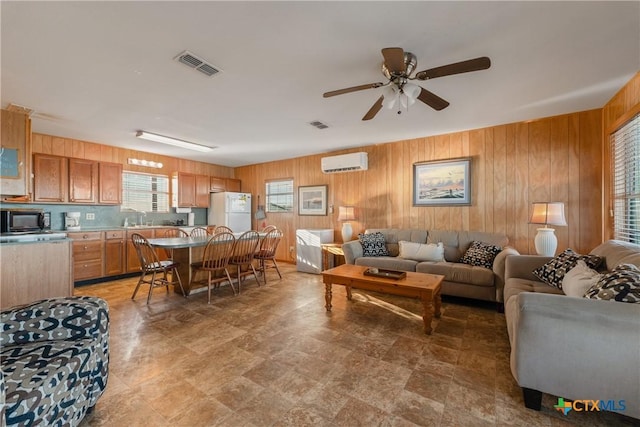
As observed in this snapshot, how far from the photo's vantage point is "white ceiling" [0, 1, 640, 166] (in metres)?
1.69

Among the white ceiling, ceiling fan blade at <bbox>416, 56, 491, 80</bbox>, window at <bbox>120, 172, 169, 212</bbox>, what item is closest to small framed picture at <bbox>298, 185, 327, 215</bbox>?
the white ceiling

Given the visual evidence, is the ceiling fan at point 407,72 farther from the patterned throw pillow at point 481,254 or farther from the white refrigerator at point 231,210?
the white refrigerator at point 231,210

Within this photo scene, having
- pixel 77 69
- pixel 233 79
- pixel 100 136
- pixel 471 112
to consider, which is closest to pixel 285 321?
pixel 233 79

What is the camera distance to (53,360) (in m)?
1.29

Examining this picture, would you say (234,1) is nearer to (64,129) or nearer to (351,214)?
(351,214)

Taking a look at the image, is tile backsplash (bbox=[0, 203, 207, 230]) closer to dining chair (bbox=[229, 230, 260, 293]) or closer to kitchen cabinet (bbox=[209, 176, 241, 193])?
kitchen cabinet (bbox=[209, 176, 241, 193])

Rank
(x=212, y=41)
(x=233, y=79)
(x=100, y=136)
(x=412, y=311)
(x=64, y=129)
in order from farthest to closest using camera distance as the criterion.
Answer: (x=100, y=136)
(x=64, y=129)
(x=412, y=311)
(x=233, y=79)
(x=212, y=41)

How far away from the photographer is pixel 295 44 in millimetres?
1993

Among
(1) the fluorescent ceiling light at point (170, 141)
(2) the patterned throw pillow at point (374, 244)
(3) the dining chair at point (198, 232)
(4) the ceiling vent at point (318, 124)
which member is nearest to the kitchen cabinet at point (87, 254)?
(3) the dining chair at point (198, 232)

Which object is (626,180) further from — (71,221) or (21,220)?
(71,221)

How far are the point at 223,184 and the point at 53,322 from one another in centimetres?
558

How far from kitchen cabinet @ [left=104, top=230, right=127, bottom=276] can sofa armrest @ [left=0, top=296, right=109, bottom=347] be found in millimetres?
3577

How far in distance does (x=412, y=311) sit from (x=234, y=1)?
332 centimetres

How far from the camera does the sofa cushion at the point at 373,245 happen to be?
14.2 ft
